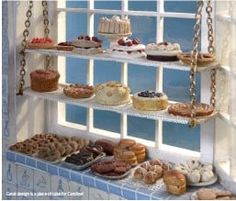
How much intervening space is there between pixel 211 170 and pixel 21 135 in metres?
1.02

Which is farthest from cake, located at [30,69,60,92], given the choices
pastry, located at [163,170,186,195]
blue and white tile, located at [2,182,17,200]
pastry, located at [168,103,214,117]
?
pastry, located at [163,170,186,195]

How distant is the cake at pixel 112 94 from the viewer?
2348mm

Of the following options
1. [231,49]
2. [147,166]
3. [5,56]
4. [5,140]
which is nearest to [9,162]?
[5,140]

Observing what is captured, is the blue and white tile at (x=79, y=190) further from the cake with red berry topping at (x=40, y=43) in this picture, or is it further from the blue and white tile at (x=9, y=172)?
the cake with red berry topping at (x=40, y=43)

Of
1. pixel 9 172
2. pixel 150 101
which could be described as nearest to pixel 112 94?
pixel 150 101

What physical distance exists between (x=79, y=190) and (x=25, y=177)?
14.5 inches

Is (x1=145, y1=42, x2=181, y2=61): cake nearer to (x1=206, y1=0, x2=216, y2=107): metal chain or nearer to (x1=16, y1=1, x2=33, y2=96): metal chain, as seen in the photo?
(x1=206, y1=0, x2=216, y2=107): metal chain

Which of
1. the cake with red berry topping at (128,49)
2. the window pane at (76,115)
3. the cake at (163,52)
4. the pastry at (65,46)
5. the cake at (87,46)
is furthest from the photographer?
the window pane at (76,115)

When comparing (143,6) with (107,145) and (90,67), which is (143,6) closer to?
(90,67)

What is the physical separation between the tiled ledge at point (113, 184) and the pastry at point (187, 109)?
1.02ft

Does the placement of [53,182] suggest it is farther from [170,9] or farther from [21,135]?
[170,9]

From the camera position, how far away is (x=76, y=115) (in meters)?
3.00

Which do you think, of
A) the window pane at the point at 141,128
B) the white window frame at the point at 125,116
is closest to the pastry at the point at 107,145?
the white window frame at the point at 125,116

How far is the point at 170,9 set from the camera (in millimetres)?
2539
